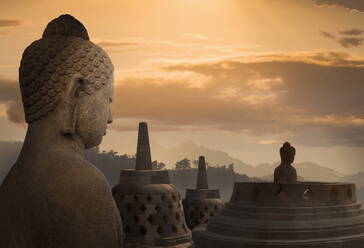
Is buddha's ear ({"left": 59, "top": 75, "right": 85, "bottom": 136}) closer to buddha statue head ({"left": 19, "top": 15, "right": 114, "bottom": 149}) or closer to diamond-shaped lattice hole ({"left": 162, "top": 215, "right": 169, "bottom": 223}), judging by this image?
buddha statue head ({"left": 19, "top": 15, "right": 114, "bottom": 149})

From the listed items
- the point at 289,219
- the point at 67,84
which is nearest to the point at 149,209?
the point at 289,219

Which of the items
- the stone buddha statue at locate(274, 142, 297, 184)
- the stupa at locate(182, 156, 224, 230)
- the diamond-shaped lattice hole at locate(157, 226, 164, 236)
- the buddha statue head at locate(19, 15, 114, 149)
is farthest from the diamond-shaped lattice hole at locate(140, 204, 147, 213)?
the buddha statue head at locate(19, 15, 114, 149)

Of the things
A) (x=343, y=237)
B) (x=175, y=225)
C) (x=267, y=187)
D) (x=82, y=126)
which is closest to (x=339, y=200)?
(x=343, y=237)

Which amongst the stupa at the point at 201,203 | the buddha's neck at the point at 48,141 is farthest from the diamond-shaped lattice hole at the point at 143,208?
the buddha's neck at the point at 48,141

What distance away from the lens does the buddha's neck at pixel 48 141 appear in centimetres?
618

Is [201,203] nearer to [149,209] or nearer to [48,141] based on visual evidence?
[149,209]

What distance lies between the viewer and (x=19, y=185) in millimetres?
6188

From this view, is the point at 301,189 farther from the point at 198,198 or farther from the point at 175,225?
the point at 198,198

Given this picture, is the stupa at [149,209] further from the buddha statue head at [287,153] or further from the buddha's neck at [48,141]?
the buddha's neck at [48,141]

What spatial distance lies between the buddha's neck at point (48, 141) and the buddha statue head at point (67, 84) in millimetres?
37

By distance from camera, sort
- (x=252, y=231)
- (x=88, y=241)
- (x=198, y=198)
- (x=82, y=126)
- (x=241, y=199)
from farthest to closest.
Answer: (x=198, y=198) < (x=241, y=199) < (x=252, y=231) < (x=82, y=126) < (x=88, y=241)

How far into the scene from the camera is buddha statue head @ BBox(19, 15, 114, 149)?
20.2 feet

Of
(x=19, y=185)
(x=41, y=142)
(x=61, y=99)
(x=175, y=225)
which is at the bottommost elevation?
(x=175, y=225)

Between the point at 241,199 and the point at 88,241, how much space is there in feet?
15.3
